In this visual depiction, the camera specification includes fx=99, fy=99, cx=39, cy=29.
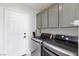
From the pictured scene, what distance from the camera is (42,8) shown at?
1086 millimetres

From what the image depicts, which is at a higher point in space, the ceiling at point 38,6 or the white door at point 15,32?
the ceiling at point 38,6

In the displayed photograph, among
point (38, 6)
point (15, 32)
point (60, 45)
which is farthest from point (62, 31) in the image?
point (15, 32)

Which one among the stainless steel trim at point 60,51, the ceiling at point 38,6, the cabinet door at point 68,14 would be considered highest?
the ceiling at point 38,6

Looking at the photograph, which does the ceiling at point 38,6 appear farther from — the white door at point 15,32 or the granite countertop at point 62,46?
the granite countertop at point 62,46

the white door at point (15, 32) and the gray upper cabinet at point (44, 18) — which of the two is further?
the gray upper cabinet at point (44, 18)

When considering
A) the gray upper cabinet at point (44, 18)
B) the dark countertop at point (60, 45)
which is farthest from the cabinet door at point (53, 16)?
the dark countertop at point (60, 45)

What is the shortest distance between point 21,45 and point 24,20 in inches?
10.9

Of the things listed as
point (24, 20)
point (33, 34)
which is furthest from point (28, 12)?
point (33, 34)

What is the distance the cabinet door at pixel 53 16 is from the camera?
1.10 m

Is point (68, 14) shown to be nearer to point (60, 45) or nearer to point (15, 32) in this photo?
point (60, 45)

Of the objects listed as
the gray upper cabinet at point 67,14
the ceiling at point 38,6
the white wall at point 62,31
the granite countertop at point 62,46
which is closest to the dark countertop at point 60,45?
the granite countertop at point 62,46

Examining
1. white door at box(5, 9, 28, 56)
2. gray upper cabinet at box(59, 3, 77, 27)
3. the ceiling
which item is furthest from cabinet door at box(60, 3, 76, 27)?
white door at box(5, 9, 28, 56)

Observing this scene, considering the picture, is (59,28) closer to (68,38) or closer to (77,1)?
(68,38)

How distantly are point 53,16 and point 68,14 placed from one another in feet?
0.56
